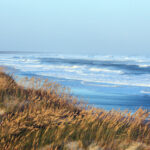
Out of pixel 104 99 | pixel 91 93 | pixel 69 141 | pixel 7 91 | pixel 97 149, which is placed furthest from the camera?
pixel 91 93

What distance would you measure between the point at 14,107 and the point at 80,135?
226 cm

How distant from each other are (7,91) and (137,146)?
5.16 meters

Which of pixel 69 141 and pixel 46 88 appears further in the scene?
pixel 46 88

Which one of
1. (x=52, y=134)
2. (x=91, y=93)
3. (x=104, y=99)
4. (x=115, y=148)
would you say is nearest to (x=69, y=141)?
(x=52, y=134)

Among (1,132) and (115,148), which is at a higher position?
(1,132)

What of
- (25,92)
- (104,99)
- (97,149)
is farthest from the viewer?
(104,99)

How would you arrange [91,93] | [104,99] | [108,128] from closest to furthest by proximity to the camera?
[108,128] → [104,99] → [91,93]

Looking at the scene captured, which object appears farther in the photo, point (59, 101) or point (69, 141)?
point (59, 101)

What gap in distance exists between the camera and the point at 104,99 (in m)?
11.3

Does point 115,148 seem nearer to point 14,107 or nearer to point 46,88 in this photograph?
point 14,107

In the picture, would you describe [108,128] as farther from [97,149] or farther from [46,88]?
[46,88]

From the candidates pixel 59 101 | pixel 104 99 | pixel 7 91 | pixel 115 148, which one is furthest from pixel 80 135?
pixel 104 99

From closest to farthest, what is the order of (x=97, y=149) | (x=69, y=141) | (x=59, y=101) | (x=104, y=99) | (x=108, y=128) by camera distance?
1. (x=97, y=149)
2. (x=69, y=141)
3. (x=108, y=128)
4. (x=59, y=101)
5. (x=104, y=99)

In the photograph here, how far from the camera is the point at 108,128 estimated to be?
5.03m
